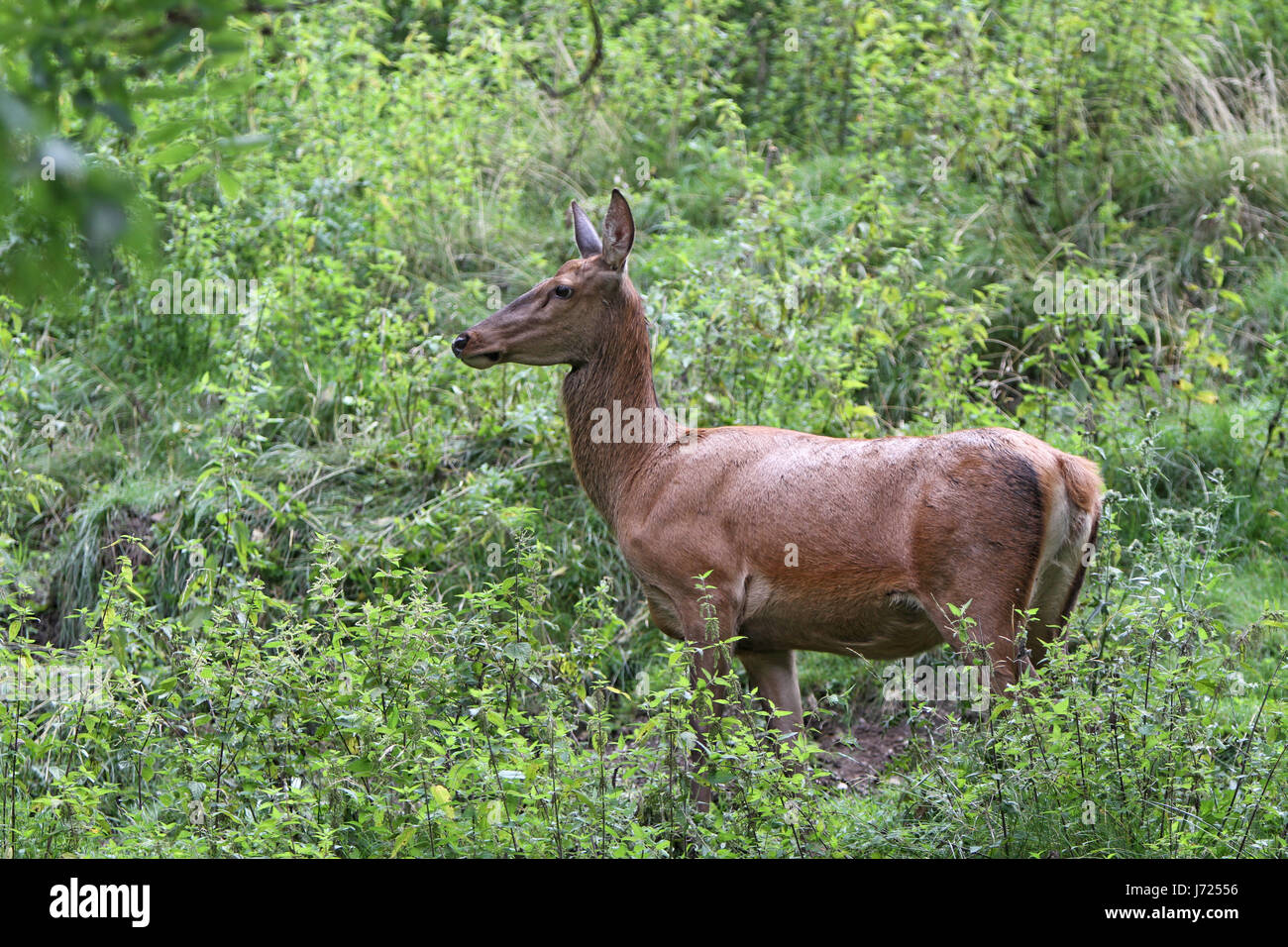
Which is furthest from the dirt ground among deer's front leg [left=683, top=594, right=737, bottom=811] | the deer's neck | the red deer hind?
the deer's neck

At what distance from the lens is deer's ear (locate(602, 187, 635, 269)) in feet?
18.7

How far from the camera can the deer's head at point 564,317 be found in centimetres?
580

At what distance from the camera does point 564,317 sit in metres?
5.86

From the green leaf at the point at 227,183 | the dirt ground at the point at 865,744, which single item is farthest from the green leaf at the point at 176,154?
the dirt ground at the point at 865,744

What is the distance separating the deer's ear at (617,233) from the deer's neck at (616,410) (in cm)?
18

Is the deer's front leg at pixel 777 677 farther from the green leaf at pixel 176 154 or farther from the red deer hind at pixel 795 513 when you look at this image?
the green leaf at pixel 176 154

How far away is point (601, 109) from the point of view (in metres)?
11.5

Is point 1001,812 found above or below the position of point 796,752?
below

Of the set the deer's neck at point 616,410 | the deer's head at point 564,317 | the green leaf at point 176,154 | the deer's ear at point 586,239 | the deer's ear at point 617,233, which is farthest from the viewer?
the deer's ear at point 586,239

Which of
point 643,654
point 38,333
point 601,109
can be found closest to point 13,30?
point 643,654

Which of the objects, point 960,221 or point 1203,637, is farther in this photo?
point 960,221

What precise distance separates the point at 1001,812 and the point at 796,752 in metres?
0.79

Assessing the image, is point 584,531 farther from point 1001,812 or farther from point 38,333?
point 38,333

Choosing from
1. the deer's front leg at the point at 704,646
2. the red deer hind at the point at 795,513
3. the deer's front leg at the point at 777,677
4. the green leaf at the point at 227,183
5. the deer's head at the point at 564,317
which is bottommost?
the deer's front leg at the point at 777,677
